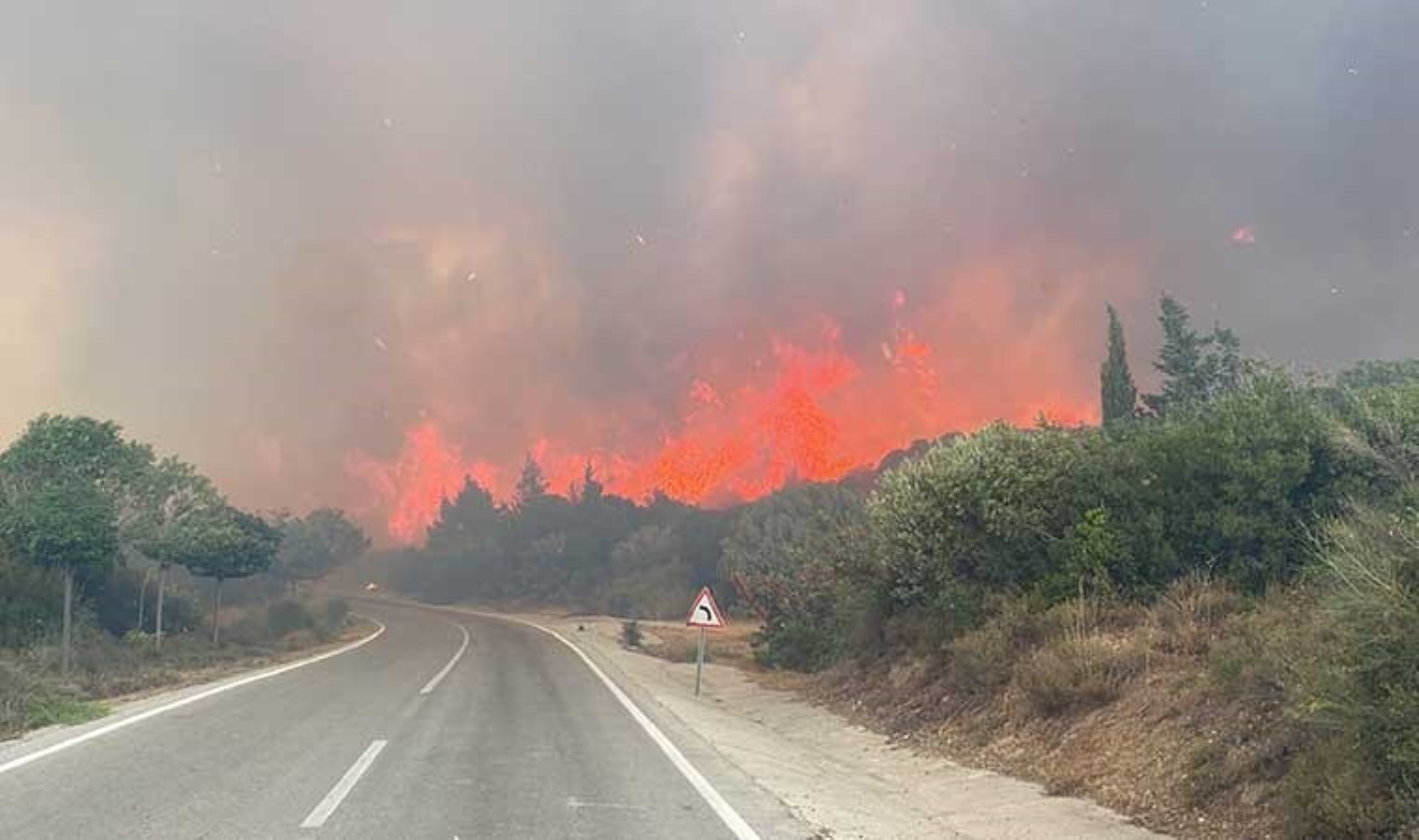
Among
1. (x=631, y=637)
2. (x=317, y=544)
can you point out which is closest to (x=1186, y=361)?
(x=631, y=637)

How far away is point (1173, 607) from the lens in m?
11.1

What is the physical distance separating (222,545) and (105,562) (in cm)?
789

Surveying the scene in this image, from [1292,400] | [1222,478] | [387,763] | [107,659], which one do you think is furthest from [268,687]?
[1292,400]

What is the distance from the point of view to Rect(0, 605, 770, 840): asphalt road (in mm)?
6723

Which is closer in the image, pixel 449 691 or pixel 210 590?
pixel 449 691

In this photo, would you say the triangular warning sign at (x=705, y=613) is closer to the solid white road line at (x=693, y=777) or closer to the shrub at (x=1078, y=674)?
the solid white road line at (x=693, y=777)

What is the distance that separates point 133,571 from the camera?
118ft

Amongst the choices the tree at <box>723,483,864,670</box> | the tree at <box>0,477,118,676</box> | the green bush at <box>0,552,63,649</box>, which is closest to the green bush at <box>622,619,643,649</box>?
the tree at <box>723,483,864,670</box>

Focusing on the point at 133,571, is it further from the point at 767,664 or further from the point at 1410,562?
the point at 1410,562

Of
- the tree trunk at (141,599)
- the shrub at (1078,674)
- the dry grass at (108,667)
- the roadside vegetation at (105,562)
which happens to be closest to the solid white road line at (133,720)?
the dry grass at (108,667)

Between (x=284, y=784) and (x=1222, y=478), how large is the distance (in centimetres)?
1201

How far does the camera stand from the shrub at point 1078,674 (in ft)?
32.8

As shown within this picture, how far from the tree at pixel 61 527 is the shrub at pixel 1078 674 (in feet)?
85.3

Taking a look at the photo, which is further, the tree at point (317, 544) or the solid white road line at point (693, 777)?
the tree at point (317, 544)
